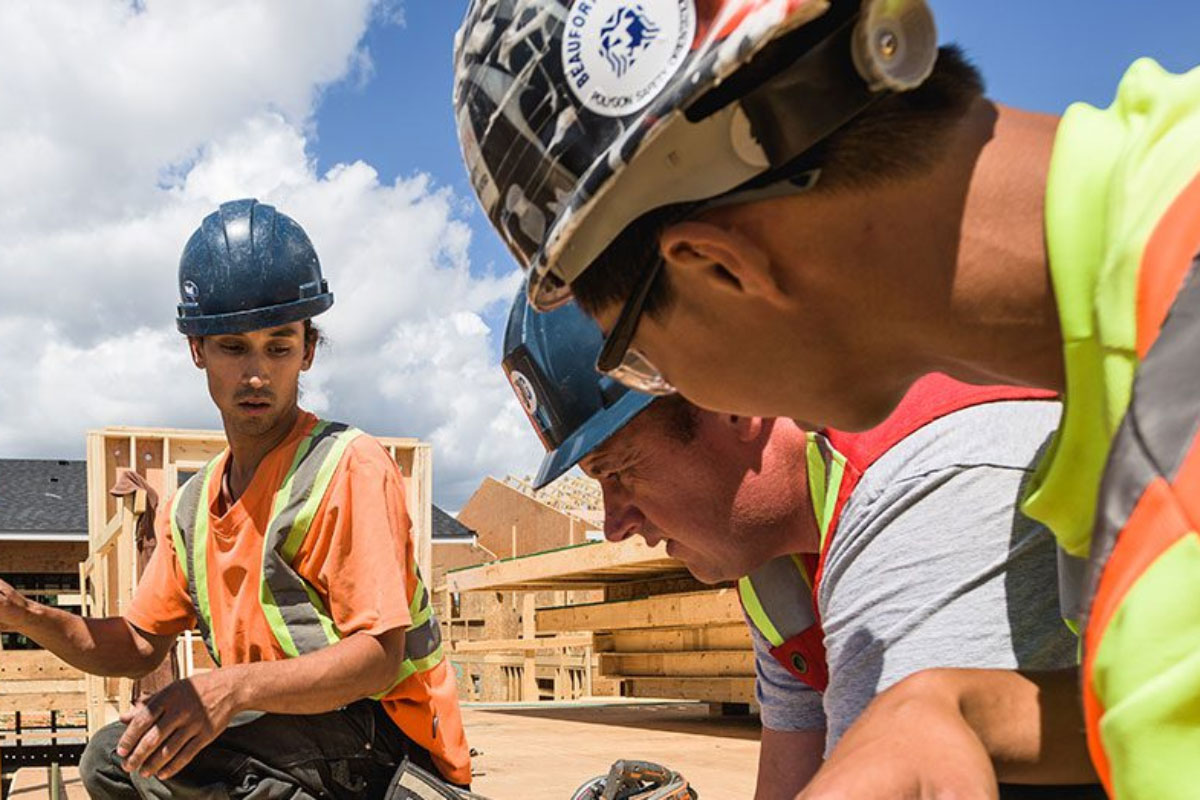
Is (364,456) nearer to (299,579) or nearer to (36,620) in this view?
(299,579)

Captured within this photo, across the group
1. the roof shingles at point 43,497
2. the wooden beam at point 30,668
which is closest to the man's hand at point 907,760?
the wooden beam at point 30,668

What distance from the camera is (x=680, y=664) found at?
10.1 meters

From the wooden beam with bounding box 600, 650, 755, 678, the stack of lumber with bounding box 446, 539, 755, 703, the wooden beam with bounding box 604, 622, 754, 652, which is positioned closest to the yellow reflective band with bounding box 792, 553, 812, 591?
the stack of lumber with bounding box 446, 539, 755, 703

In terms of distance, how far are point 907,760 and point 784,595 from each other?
122 centimetres

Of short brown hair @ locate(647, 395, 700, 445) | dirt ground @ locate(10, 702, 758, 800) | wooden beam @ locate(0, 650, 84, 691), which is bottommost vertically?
dirt ground @ locate(10, 702, 758, 800)

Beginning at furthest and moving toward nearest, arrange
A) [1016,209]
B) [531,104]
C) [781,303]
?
[531,104]
[781,303]
[1016,209]

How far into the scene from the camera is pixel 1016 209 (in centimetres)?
95

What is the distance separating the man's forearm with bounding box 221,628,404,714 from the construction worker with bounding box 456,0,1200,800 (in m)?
1.58

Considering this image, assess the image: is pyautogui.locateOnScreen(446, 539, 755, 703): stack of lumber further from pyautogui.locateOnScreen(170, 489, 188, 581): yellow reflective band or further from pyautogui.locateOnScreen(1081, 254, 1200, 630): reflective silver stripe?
pyautogui.locateOnScreen(1081, 254, 1200, 630): reflective silver stripe

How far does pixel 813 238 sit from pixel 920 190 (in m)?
0.10

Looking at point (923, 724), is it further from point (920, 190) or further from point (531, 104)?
point (531, 104)

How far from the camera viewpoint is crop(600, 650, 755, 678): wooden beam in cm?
916

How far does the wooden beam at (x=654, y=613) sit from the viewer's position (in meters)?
8.50

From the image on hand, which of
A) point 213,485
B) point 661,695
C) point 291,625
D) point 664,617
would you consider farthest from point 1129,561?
point 661,695
